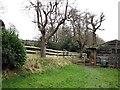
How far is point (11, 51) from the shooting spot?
11.7 meters

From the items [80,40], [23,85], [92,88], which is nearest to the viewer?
[23,85]

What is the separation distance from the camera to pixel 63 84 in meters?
12.5

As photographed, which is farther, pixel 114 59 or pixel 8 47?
pixel 114 59

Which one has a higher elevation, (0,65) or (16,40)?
(16,40)

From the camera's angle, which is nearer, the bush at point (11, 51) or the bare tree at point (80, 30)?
the bush at point (11, 51)

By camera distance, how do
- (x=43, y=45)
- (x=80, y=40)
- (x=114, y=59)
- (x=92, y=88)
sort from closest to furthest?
(x=92, y=88) → (x=43, y=45) → (x=114, y=59) → (x=80, y=40)

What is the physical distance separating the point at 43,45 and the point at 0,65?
9968mm

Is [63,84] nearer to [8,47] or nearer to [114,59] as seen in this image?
[8,47]

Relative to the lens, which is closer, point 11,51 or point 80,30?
point 11,51

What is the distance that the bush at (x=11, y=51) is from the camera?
11.4 metres

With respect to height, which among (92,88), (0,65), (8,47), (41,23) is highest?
(41,23)

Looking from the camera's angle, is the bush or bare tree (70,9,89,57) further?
bare tree (70,9,89,57)

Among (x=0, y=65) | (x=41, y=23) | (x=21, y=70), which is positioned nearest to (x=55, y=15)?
(x=41, y=23)

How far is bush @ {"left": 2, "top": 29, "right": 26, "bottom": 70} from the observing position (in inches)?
447
